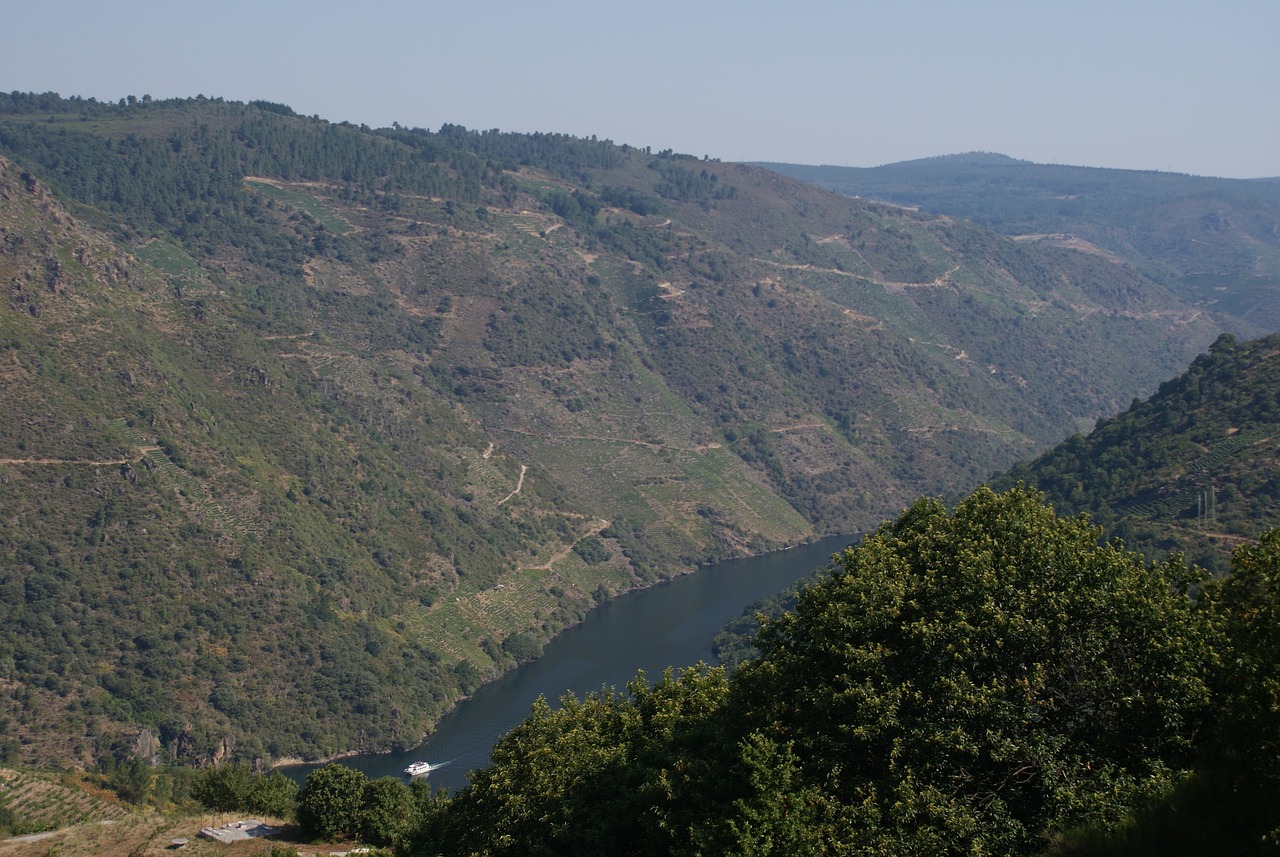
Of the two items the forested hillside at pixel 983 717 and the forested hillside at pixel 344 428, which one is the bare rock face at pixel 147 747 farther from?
the forested hillside at pixel 983 717

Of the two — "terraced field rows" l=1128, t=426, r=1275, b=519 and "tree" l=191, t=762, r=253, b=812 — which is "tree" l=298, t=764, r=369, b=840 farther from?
"terraced field rows" l=1128, t=426, r=1275, b=519

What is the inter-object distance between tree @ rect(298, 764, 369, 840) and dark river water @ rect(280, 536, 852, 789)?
25.1m

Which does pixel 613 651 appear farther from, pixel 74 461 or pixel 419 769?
pixel 74 461

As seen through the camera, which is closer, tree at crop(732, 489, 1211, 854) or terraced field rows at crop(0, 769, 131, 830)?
tree at crop(732, 489, 1211, 854)

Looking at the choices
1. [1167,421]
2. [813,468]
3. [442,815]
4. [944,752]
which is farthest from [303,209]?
[944,752]

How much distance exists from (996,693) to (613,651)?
85.7 m

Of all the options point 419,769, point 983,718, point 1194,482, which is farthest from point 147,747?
point 1194,482

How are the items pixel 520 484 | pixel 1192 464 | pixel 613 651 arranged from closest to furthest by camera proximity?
1. pixel 1192 464
2. pixel 613 651
3. pixel 520 484

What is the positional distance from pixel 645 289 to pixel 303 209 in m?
52.7

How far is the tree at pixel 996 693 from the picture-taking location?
24.4 m

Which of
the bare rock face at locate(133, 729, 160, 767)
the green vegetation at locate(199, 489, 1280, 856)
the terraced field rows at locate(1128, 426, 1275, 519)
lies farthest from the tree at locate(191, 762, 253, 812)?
the terraced field rows at locate(1128, 426, 1275, 519)

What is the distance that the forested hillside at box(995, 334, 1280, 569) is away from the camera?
7144 centimetres

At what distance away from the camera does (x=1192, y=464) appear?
268 feet

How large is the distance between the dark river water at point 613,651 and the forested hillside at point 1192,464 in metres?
33.1
